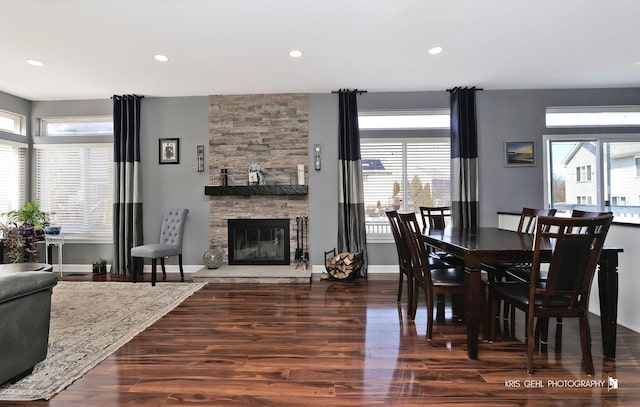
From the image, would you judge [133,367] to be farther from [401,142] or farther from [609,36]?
[609,36]

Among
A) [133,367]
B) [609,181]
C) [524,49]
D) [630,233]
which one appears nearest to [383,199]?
[524,49]

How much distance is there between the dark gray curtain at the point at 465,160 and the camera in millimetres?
4715

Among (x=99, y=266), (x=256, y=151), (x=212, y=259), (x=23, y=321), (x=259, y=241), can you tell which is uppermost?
(x=256, y=151)

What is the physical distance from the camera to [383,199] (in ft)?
16.4

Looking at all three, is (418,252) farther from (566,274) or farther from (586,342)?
(586,342)

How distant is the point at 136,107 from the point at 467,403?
5.54m

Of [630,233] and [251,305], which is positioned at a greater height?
[630,233]

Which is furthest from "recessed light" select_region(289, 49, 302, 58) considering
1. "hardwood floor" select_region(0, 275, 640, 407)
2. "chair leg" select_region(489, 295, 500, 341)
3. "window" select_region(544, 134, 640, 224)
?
"window" select_region(544, 134, 640, 224)

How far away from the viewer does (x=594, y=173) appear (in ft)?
15.7

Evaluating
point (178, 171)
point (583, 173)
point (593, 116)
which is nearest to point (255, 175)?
point (178, 171)

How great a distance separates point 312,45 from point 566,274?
3038 millimetres

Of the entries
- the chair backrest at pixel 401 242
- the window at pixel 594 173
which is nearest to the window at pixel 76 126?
the chair backrest at pixel 401 242

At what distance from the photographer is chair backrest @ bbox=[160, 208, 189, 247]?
15.3 ft

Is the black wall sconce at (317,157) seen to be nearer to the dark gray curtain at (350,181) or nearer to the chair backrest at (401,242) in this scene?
the dark gray curtain at (350,181)
